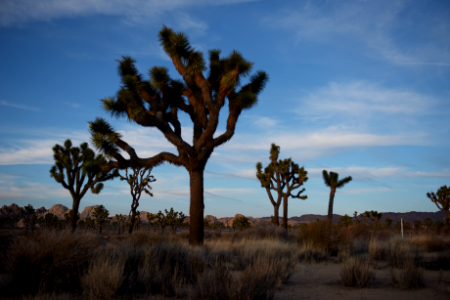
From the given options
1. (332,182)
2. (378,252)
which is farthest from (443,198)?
(378,252)

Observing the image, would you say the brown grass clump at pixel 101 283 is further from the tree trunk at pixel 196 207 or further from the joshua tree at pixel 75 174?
the joshua tree at pixel 75 174

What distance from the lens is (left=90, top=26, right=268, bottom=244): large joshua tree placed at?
38.8 ft

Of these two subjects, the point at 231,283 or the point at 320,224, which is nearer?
the point at 231,283

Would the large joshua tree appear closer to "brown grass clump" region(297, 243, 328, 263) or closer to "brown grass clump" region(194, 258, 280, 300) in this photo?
"brown grass clump" region(297, 243, 328, 263)

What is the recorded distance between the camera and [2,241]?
1004 centimetres

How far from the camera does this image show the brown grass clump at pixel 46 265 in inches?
194

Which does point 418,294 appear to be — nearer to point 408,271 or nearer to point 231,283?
point 408,271

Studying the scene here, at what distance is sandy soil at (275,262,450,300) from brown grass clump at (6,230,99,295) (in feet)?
11.3

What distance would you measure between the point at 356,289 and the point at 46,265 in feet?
18.2

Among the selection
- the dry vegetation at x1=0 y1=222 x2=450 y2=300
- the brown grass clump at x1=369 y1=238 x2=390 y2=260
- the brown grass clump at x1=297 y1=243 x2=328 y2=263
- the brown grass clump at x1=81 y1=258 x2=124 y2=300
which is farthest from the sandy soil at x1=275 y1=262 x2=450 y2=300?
the brown grass clump at x1=369 y1=238 x2=390 y2=260

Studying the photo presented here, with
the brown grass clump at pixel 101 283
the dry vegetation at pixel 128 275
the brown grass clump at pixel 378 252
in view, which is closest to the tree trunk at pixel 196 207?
the dry vegetation at pixel 128 275

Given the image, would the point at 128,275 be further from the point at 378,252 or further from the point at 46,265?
the point at 378,252

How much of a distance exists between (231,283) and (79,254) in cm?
265

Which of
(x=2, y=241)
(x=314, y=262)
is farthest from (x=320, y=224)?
(x=2, y=241)
